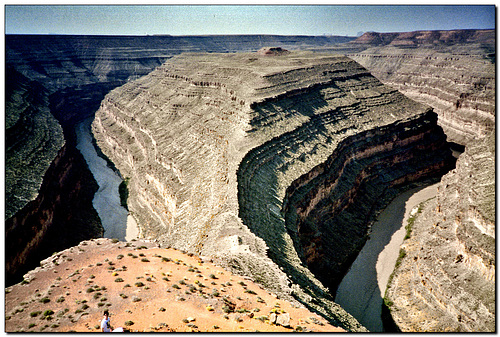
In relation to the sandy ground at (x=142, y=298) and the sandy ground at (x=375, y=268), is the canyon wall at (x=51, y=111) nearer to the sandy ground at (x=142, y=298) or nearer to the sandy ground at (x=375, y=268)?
the sandy ground at (x=142, y=298)

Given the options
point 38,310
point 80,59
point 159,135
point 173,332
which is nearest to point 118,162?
point 159,135

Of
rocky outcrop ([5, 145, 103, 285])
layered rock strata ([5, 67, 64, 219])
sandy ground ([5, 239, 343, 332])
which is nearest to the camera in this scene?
sandy ground ([5, 239, 343, 332])

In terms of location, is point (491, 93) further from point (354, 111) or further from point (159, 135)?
point (159, 135)

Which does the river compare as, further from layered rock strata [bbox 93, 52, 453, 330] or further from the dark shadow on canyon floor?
the dark shadow on canyon floor

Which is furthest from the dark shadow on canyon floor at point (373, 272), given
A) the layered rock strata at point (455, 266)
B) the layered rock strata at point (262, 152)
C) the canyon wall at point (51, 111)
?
the canyon wall at point (51, 111)

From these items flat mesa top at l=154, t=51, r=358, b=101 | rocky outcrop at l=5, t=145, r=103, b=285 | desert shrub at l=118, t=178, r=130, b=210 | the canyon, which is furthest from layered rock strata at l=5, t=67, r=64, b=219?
flat mesa top at l=154, t=51, r=358, b=101

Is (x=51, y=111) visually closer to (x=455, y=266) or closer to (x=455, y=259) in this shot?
(x=455, y=259)
